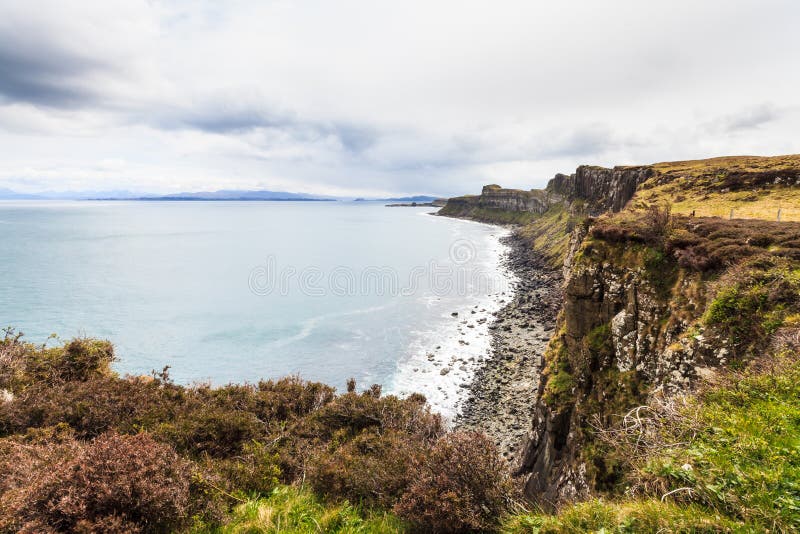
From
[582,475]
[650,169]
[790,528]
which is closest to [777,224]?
[582,475]

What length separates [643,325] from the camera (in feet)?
52.7

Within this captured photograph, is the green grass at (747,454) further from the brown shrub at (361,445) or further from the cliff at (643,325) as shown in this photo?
the brown shrub at (361,445)

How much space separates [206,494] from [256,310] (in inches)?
2092

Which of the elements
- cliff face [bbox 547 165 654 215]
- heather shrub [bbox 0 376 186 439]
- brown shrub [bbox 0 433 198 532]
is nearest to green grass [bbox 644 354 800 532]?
brown shrub [bbox 0 433 198 532]

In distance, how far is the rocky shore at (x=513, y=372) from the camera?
28.8 metres

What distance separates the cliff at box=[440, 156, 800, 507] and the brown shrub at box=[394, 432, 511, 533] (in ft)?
6.25

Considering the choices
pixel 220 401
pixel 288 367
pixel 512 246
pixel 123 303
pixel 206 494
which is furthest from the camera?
pixel 512 246

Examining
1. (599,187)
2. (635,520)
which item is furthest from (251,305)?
(599,187)

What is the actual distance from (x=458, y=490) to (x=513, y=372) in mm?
31966

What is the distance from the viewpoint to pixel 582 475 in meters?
13.9

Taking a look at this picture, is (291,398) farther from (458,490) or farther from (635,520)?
(635,520)

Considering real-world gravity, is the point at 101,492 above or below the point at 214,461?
above

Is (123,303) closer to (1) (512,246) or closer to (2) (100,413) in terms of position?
(2) (100,413)

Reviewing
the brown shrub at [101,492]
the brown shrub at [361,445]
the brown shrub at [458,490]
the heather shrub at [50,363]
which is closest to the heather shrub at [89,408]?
the heather shrub at [50,363]
